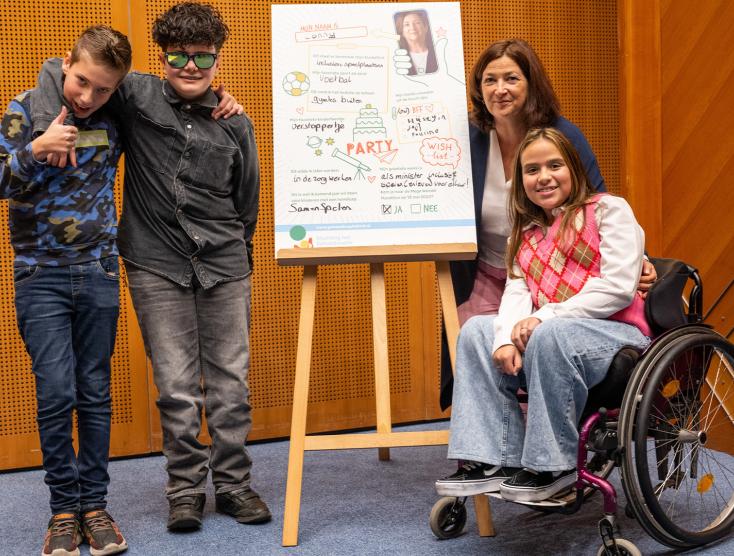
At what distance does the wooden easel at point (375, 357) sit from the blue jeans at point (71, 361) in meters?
0.54

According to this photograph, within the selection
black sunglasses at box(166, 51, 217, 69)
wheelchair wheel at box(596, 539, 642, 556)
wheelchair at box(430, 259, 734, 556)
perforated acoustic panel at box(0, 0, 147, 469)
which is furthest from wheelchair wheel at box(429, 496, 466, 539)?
perforated acoustic panel at box(0, 0, 147, 469)

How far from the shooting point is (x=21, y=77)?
138 inches

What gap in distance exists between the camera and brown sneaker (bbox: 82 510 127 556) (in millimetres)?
2512

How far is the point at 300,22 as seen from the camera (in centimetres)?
285

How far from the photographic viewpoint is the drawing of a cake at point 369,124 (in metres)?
2.82

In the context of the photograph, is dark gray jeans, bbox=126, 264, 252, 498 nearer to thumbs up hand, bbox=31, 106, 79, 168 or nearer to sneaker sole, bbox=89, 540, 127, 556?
sneaker sole, bbox=89, 540, 127, 556

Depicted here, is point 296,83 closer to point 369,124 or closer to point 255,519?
point 369,124

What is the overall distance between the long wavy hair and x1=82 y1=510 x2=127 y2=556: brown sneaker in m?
1.37

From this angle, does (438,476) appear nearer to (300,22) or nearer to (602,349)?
(602,349)

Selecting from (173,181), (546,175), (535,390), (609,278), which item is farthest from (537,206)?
(173,181)

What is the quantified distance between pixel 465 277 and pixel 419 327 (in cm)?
106

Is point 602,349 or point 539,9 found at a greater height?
point 539,9

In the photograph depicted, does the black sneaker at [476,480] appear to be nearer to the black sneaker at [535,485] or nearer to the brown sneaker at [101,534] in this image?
the black sneaker at [535,485]

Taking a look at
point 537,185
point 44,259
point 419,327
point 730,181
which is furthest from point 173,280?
point 730,181
